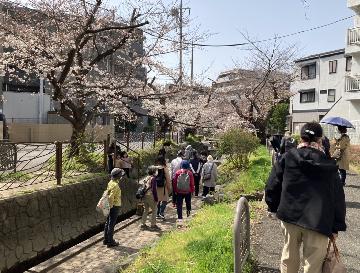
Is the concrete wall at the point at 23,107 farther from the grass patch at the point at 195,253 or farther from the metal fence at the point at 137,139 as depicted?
the grass patch at the point at 195,253

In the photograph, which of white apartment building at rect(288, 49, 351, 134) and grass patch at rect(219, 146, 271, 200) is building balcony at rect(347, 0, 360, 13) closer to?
white apartment building at rect(288, 49, 351, 134)

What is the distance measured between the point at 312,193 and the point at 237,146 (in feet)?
43.8

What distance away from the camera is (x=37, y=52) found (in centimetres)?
1308

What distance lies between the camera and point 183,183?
34.2 ft

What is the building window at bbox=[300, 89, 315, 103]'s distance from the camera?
41650mm

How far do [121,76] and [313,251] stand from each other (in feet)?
51.3

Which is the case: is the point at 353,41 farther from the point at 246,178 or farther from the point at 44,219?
the point at 44,219

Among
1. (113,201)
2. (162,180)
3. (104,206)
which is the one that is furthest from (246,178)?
(104,206)

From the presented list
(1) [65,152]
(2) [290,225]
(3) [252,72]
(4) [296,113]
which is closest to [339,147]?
(2) [290,225]

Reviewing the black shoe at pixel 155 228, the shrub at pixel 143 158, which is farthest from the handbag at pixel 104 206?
the shrub at pixel 143 158

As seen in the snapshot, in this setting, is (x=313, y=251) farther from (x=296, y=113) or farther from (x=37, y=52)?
(x=296, y=113)

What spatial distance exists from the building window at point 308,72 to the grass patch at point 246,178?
2499 cm

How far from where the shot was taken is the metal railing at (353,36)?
26.7 meters

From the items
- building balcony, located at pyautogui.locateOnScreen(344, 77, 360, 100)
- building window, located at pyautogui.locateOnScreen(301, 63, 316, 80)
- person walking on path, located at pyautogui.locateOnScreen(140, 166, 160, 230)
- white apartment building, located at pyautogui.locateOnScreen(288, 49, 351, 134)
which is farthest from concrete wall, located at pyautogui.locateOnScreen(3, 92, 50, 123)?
building window, located at pyautogui.locateOnScreen(301, 63, 316, 80)
